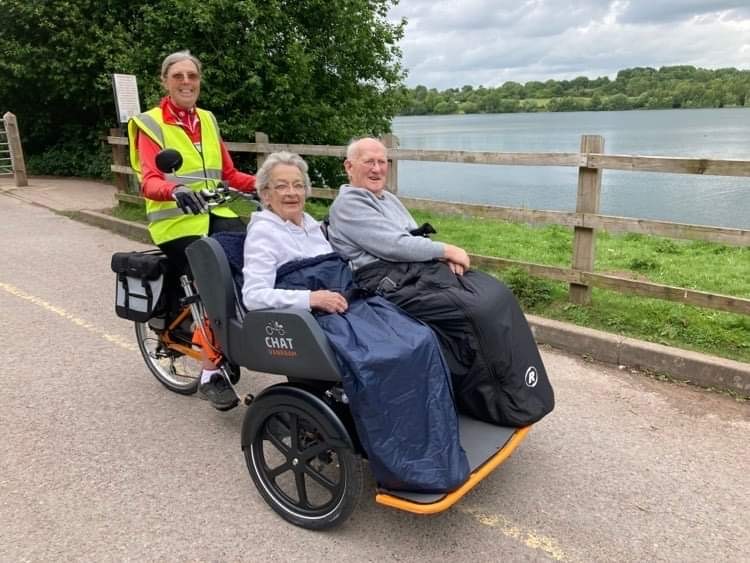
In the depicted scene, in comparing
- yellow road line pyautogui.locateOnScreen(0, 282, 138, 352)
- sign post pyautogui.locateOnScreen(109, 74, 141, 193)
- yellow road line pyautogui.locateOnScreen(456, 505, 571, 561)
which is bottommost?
yellow road line pyautogui.locateOnScreen(456, 505, 571, 561)

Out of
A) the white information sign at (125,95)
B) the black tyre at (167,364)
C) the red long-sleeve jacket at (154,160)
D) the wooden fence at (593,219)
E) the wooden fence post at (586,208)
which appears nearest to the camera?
the red long-sleeve jacket at (154,160)

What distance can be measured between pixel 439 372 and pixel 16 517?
2.02 meters

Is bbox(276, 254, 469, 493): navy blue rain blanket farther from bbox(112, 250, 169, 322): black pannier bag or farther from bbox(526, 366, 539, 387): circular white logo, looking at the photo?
bbox(112, 250, 169, 322): black pannier bag

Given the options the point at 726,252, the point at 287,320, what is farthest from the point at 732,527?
the point at 726,252

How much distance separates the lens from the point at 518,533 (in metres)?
2.81

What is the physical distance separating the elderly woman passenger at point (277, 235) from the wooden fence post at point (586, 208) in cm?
265

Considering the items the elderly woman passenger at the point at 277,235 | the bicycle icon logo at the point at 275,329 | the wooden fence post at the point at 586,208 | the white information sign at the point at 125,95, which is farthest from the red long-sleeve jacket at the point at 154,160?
the white information sign at the point at 125,95

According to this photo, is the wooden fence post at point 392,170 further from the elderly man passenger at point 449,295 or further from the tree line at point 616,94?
the tree line at point 616,94

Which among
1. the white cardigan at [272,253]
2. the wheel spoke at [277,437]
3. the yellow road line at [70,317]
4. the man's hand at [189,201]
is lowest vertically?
the yellow road line at [70,317]

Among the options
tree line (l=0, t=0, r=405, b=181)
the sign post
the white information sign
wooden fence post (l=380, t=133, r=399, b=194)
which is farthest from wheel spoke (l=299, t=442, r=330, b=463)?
tree line (l=0, t=0, r=405, b=181)

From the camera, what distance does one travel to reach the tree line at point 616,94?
41.8 metres

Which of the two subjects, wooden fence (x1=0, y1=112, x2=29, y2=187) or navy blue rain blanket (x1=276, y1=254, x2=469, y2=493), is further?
Answer: wooden fence (x1=0, y1=112, x2=29, y2=187)

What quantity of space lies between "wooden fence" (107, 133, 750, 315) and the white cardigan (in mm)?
2642

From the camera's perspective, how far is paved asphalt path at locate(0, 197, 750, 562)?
2738 mm
